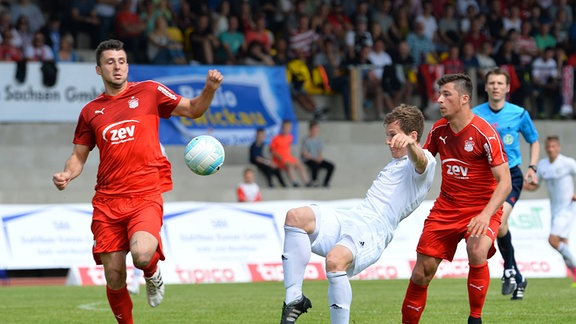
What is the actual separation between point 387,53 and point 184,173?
214 inches

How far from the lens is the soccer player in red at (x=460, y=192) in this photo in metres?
9.45

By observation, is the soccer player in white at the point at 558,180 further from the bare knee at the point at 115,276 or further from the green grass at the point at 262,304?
the bare knee at the point at 115,276

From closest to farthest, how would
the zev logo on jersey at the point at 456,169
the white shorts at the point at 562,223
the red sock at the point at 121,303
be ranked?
the red sock at the point at 121,303, the zev logo on jersey at the point at 456,169, the white shorts at the point at 562,223

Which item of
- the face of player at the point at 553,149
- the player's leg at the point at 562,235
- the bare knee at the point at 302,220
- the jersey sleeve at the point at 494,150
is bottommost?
the player's leg at the point at 562,235

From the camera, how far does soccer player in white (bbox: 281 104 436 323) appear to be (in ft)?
28.0

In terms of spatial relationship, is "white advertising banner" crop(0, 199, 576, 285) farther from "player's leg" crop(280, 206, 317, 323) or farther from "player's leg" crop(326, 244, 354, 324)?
"player's leg" crop(326, 244, 354, 324)

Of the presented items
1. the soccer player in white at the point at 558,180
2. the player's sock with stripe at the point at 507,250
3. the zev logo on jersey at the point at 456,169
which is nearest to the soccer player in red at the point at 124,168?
the zev logo on jersey at the point at 456,169

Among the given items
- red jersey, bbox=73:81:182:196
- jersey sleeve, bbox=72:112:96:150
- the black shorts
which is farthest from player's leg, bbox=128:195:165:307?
the black shorts

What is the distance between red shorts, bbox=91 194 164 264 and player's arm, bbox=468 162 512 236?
2495 millimetres

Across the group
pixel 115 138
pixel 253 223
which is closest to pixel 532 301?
pixel 115 138

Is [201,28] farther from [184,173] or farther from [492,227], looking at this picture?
[492,227]

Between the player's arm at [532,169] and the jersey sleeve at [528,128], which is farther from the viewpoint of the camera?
the jersey sleeve at [528,128]

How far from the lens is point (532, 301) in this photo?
13.1 meters

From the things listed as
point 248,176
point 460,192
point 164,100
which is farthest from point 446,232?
point 248,176
